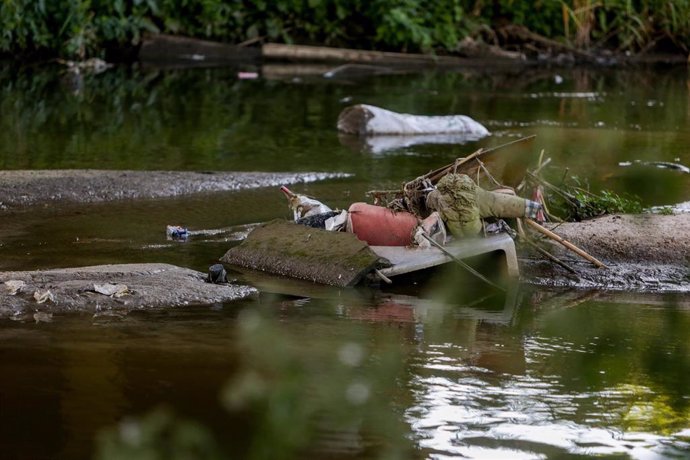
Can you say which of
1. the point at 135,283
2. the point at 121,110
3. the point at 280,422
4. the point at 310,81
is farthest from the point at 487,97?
the point at 280,422

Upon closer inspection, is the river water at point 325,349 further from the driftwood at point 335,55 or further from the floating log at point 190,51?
the floating log at point 190,51

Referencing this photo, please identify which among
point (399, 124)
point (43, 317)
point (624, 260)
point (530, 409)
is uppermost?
point (399, 124)

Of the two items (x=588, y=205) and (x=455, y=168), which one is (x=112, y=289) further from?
(x=588, y=205)

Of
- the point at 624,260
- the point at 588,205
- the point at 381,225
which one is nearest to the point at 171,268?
the point at 381,225

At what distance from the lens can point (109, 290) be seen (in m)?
5.90

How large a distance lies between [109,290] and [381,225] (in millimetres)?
1756

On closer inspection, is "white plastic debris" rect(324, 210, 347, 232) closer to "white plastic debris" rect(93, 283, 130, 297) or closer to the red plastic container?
the red plastic container

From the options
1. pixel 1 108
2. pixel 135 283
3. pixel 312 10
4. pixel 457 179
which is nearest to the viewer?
pixel 135 283

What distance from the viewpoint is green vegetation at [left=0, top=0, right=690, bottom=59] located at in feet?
70.9

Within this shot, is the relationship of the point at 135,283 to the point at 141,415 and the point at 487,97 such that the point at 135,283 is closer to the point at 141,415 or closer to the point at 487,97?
the point at 141,415

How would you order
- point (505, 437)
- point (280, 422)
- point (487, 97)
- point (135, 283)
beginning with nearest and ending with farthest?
point (280, 422) → point (505, 437) → point (135, 283) → point (487, 97)

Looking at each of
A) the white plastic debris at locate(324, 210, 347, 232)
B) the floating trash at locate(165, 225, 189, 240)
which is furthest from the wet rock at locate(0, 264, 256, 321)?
the floating trash at locate(165, 225, 189, 240)

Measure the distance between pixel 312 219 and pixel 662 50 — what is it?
1885 centimetres

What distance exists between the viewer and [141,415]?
13.8ft
